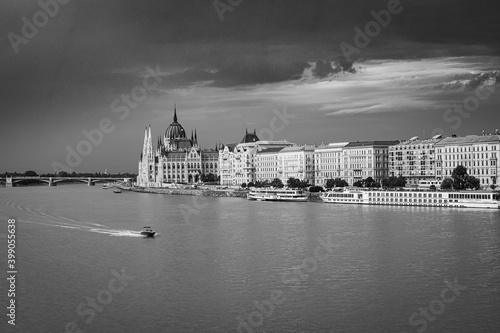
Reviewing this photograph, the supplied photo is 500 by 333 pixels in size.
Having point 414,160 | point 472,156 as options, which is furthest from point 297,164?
point 472,156

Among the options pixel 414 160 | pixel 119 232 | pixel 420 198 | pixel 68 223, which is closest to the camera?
pixel 119 232

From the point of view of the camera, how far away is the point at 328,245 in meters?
18.3

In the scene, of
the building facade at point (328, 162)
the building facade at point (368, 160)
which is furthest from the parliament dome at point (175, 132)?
the building facade at point (368, 160)

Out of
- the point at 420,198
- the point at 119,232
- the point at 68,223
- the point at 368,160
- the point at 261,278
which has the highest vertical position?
the point at 368,160

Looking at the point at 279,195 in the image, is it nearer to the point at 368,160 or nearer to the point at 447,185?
the point at 447,185

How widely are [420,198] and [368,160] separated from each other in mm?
17204

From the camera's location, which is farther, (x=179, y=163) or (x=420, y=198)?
(x=179, y=163)

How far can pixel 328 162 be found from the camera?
177ft

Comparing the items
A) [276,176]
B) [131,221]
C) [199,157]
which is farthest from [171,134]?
[131,221]

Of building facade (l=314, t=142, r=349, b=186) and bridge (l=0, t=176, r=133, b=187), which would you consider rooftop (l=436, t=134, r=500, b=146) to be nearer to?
building facade (l=314, t=142, r=349, b=186)

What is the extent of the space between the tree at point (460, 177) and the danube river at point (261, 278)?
13.7m

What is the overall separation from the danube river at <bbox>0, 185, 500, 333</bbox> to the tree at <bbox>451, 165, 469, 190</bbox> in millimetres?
13672

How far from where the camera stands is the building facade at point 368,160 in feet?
160

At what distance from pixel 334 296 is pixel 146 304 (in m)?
3.25
